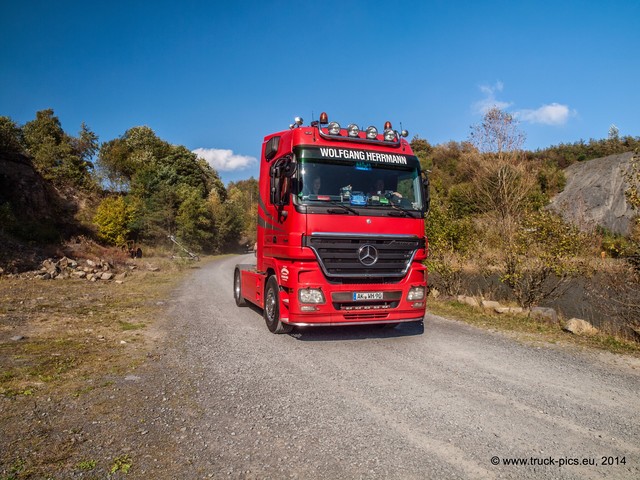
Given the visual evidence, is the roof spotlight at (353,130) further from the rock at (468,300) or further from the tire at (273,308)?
the rock at (468,300)

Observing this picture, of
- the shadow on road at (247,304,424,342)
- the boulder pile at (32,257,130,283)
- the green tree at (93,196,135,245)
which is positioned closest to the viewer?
the shadow on road at (247,304,424,342)

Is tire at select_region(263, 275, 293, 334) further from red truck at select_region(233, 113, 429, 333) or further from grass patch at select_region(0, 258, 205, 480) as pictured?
grass patch at select_region(0, 258, 205, 480)

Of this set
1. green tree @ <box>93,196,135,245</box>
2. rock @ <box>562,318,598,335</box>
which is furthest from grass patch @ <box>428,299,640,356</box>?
green tree @ <box>93,196,135,245</box>

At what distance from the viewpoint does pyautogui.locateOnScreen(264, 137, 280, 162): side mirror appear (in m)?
7.86

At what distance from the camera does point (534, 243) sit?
983cm

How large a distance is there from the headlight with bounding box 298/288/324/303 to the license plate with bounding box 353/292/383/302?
0.58 metres

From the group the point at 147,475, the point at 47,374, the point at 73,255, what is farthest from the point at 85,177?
the point at 147,475

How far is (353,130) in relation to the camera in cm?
741

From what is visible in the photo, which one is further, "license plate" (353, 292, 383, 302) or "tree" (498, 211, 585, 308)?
"tree" (498, 211, 585, 308)

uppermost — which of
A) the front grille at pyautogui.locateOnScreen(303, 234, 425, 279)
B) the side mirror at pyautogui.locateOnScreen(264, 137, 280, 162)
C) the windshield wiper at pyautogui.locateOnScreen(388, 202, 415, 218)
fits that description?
the side mirror at pyautogui.locateOnScreen(264, 137, 280, 162)

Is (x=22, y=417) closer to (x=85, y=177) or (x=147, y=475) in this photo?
(x=147, y=475)

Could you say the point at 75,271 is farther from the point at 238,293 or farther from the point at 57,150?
the point at 57,150

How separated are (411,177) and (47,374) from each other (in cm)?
633

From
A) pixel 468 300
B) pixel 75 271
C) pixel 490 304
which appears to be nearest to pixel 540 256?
pixel 490 304
